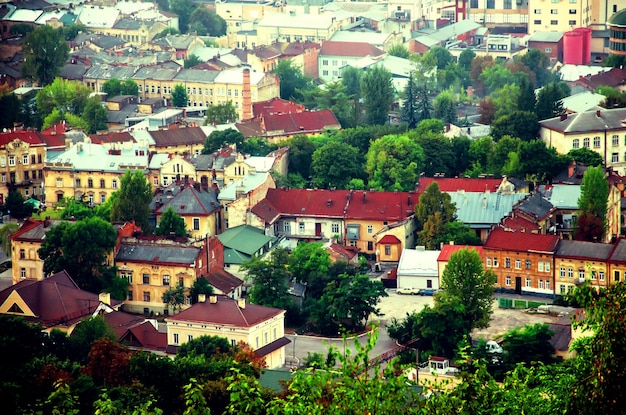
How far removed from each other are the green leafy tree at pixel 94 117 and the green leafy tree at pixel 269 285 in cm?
2914

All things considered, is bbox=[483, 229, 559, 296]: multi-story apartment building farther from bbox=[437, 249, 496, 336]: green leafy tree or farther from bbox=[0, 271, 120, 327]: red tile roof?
bbox=[0, 271, 120, 327]: red tile roof

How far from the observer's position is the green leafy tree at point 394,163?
71.6 meters

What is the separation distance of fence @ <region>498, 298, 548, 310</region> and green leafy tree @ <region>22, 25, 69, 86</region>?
4684 centimetres

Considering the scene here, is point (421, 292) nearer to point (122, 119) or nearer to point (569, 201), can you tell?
point (569, 201)

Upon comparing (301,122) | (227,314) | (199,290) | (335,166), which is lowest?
(199,290)

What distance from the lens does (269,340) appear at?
5484 centimetres

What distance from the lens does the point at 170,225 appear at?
63.8 m

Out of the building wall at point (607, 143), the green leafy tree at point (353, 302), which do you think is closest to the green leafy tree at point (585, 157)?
the building wall at point (607, 143)

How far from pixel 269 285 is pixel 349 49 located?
171ft

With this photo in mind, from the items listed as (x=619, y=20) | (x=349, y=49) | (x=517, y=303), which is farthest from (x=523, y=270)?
(x=349, y=49)

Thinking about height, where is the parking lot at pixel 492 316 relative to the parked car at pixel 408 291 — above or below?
below

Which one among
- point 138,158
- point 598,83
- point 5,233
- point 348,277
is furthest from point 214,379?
point 598,83

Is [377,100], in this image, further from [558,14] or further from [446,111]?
[558,14]

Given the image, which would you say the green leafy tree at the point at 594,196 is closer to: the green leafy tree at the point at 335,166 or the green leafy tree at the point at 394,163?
the green leafy tree at the point at 394,163
